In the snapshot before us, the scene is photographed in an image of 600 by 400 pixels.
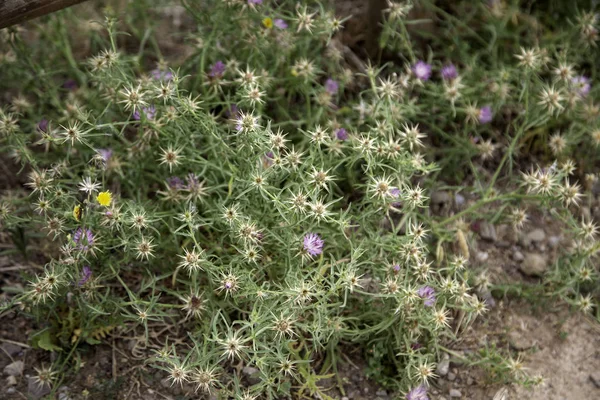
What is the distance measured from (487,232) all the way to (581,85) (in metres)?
0.78

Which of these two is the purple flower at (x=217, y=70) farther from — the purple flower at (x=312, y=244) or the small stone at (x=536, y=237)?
the small stone at (x=536, y=237)

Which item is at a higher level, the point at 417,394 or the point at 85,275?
the point at 85,275

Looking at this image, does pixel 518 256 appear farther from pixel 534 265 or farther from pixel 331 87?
pixel 331 87

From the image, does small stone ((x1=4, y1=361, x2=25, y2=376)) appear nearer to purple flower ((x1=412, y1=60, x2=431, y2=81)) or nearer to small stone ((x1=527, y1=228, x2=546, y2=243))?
purple flower ((x1=412, y1=60, x2=431, y2=81))

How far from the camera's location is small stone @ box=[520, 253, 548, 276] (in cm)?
341

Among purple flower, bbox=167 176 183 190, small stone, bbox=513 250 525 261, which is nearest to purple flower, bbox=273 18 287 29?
purple flower, bbox=167 176 183 190

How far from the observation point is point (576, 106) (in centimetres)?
360

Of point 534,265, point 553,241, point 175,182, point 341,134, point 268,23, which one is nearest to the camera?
point 175,182

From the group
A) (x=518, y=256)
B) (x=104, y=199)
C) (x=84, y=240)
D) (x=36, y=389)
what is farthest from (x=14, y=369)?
(x=518, y=256)

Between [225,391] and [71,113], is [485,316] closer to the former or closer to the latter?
[225,391]

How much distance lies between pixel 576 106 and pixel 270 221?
5.55 feet

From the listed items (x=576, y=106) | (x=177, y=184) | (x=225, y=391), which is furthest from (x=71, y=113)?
(x=576, y=106)

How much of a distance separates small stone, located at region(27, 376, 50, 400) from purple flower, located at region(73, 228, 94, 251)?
611 millimetres

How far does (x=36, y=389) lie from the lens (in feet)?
9.57
